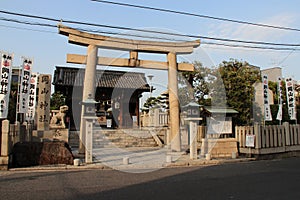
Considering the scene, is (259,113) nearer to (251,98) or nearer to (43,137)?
(251,98)

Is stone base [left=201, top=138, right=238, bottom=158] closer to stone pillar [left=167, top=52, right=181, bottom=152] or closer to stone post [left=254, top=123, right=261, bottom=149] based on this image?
stone post [left=254, top=123, right=261, bottom=149]

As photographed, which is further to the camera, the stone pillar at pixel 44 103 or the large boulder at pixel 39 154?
the stone pillar at pixel 44 103

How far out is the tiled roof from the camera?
27.7 m

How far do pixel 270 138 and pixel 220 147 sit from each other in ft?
8.78

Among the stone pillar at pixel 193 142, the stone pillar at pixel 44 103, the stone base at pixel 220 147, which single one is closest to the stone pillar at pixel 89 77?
the stone pillar at pixel 44 103

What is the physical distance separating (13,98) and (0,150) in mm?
19347

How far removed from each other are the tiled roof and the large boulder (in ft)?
51.0

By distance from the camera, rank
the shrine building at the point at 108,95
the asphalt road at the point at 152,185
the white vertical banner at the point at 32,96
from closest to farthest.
→ the asphalt road at the point at 152,185, the white vertical banner at the point at 32,96, the shrine building at the point at 108,95

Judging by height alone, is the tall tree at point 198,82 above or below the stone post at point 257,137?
above

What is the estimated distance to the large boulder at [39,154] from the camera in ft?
38.8

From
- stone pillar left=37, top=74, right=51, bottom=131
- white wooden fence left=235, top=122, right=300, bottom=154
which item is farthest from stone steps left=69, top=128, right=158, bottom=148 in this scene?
white wooden fence left=235, top=122, right=300, bottom=154

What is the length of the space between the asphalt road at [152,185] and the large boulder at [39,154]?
133cm

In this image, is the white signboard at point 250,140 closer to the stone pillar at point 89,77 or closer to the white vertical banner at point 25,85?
the stone pillar at point 89,77

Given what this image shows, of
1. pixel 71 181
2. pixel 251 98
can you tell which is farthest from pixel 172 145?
pixel 251 98
